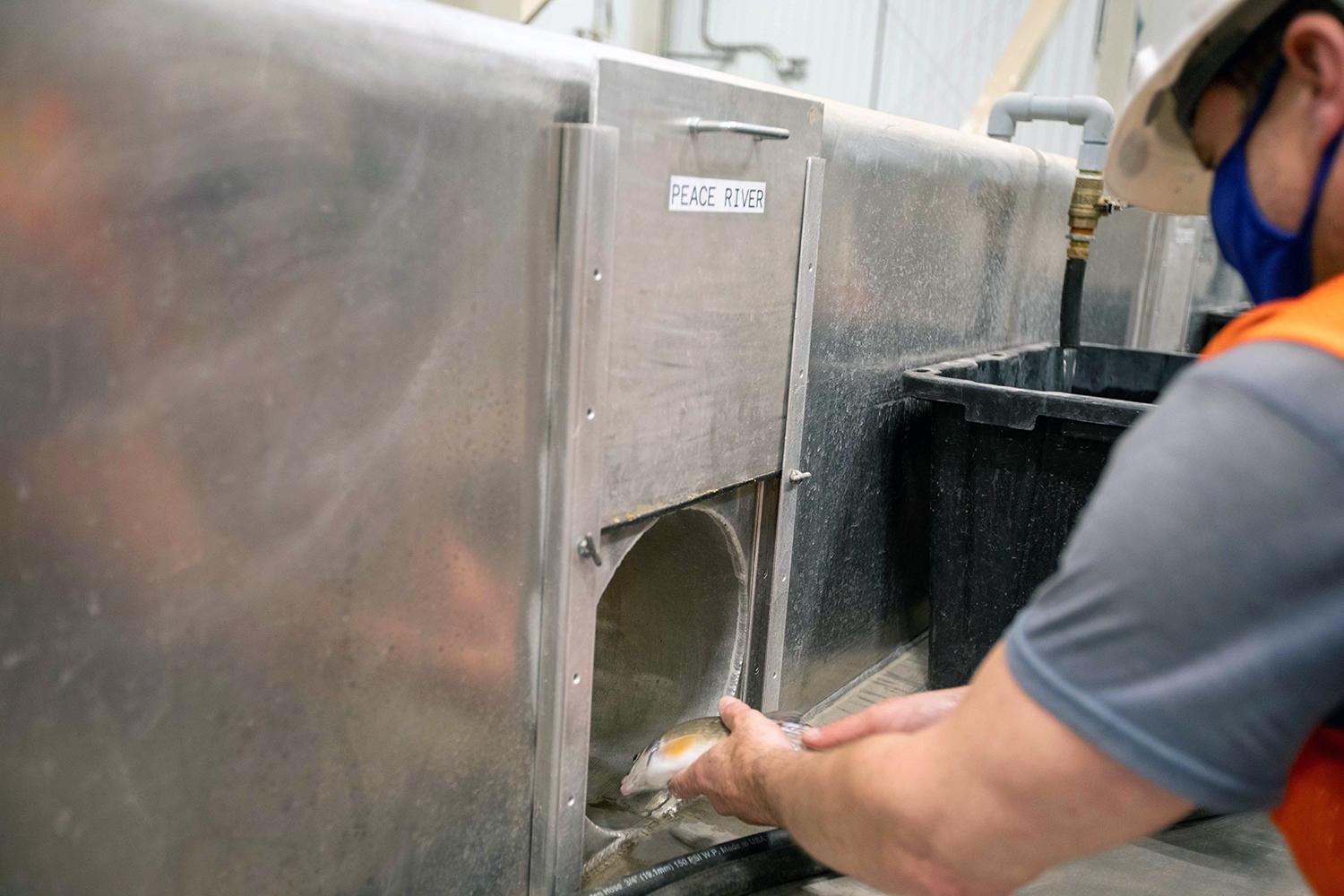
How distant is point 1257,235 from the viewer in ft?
2.12

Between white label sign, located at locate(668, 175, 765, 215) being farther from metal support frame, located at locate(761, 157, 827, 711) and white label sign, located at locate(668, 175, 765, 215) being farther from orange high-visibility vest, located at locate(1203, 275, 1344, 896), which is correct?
orange high-visibility vest, located at locate(1203, 275, 1344, 896)

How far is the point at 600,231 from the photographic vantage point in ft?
3.06

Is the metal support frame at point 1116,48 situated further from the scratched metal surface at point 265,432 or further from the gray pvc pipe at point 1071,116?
the scratched metal surface at point 265,432

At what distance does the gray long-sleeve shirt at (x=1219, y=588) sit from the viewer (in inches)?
19.2

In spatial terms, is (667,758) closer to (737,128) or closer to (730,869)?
(730,869)

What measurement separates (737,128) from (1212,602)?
0.73 m

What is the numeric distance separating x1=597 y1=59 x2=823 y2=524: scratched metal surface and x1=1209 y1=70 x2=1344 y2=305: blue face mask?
49 cm

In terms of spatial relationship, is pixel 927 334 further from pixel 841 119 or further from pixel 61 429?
pixel 61 429

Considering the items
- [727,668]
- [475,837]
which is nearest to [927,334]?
[727,668]

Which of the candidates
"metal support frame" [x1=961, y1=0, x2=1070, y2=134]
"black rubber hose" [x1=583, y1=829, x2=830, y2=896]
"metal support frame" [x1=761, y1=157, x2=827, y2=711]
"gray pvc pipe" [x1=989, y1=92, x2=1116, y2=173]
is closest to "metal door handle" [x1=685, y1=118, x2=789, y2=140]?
"metal support frame" [x1=761, y1=157, x2=827, y2=711]

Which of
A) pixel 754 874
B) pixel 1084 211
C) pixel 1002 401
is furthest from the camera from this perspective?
pixel 1084 211

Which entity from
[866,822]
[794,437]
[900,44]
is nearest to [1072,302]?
[794,437]

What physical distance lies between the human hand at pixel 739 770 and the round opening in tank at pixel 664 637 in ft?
0.85

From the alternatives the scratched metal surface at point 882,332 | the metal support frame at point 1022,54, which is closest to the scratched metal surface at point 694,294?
the scratched metal surface at point 882,332
